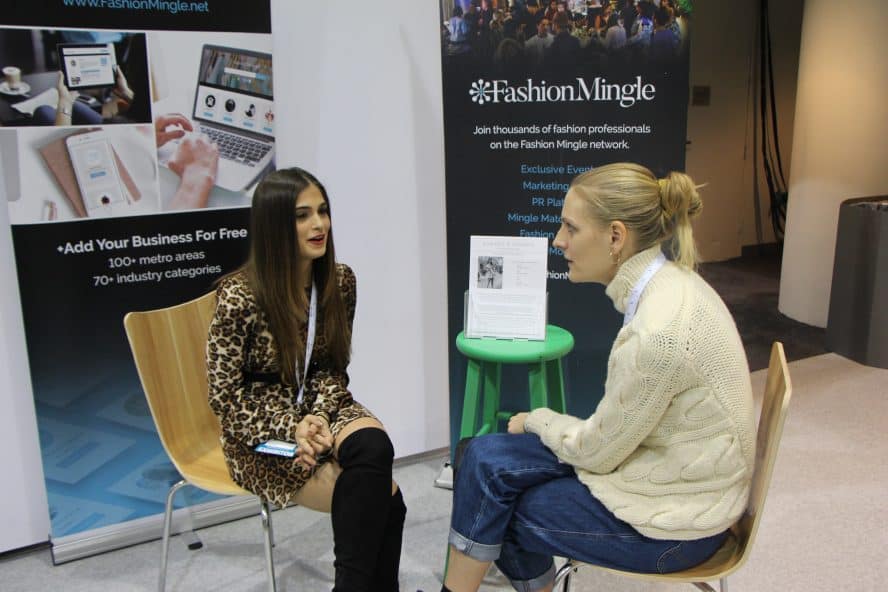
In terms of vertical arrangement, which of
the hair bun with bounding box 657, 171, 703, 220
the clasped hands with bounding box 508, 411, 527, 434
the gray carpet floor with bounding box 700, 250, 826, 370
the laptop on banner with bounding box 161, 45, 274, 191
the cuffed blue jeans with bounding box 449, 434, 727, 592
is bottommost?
the gray carpet floor with bounding box 700, 250, 826, 370

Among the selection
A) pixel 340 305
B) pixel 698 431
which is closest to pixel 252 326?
pixel 340 305

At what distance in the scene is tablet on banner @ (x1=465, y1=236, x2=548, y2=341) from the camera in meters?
2.40

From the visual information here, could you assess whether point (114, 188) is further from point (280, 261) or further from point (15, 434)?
point (15, 434)

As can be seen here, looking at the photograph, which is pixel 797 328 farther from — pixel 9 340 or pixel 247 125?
pixel 9 340

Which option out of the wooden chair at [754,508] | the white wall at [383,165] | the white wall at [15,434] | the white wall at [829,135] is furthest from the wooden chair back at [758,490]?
the white wall at [829,135]

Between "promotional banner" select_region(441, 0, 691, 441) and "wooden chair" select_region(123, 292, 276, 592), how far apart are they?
99 centimetres

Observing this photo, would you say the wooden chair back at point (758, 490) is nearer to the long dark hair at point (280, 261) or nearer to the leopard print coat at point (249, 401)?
the leopard print coat at point (249, 401)

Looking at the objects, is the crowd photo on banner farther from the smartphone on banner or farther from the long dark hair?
the smartphone on banner

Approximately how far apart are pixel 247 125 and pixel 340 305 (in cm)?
73

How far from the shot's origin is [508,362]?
Answer: 2.27m

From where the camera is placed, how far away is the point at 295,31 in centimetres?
259

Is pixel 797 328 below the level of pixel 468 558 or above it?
below

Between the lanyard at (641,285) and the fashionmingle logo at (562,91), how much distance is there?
1.17m

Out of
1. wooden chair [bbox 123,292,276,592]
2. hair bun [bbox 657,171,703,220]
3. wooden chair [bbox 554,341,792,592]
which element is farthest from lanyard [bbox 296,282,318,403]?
hair bun [bbox 657,171,703,220]
